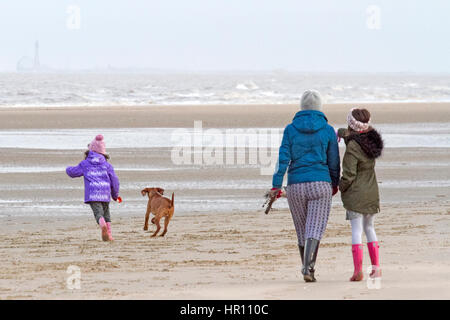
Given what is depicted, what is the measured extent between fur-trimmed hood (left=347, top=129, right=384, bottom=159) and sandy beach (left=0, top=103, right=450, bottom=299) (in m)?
1.03

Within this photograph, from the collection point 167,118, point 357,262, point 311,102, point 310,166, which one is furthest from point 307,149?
point 167,118

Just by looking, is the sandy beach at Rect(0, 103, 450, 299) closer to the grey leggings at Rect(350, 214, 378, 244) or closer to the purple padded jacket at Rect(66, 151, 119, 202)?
the grey leggings at Rect(350, 214, 378, 244)

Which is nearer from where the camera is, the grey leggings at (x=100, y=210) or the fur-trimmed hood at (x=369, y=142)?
the fur-trimmed hood at (x=369, y=142)

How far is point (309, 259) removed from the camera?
7.41 m

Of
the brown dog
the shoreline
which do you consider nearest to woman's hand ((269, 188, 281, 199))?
the brown dog

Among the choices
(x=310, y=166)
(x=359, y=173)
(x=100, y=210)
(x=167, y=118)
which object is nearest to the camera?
(x=310, y=166)

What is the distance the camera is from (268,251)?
9.39 meters

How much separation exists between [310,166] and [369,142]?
21.3 inches

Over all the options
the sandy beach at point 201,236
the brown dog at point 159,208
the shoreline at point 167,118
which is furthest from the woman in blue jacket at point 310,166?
the shoreline at point 167,118

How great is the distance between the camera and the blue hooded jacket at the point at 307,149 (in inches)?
291

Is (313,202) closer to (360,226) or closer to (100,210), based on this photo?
(360,226)

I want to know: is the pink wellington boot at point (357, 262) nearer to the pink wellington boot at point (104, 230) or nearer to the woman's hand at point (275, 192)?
the woman's hand at point (275, 192)

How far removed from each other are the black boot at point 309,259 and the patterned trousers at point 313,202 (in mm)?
50

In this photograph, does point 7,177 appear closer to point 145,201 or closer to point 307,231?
point 145,201
